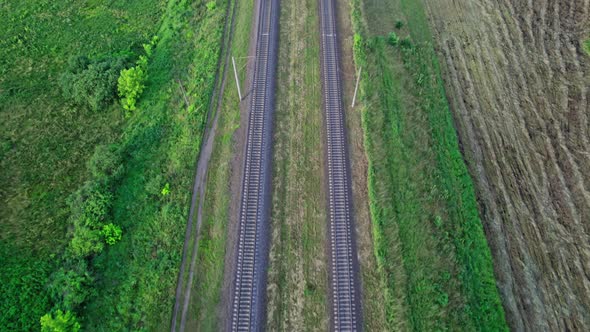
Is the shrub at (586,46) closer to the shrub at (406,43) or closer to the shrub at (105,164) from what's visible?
the shrub at (406,43)

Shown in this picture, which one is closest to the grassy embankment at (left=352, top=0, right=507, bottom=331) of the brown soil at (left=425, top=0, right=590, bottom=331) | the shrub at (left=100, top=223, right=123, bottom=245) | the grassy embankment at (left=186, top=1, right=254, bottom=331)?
the brown soil at (left=425, top=0, right=590, bottom=331)

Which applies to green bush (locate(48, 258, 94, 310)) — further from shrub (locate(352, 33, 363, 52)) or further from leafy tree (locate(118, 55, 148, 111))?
shrub (locate(352, 33, 363, 52))

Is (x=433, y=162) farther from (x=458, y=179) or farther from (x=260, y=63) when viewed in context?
(x=260, y=63)

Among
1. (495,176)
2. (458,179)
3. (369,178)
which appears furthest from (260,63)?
(495,176)

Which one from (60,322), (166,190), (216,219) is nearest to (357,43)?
(216,219)

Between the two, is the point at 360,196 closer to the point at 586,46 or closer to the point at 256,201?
the point at 256,201

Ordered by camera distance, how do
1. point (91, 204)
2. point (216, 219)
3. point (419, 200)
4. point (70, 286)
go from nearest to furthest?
point (70, 286), point (91, 204), point (216, 219), point (419, 200)
